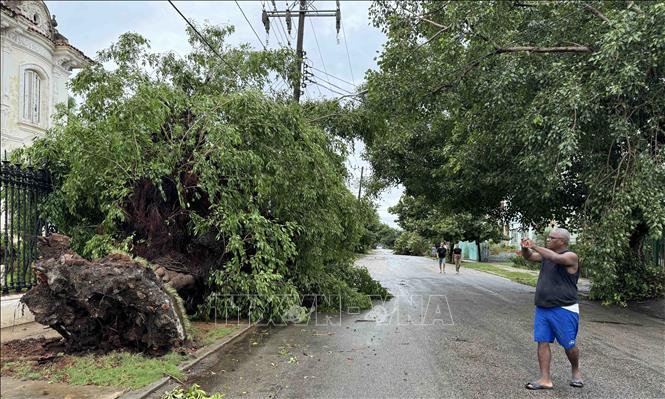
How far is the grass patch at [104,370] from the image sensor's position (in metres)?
5.40

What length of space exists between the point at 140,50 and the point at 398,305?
8638mm

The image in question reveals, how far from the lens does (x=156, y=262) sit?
8508 millimetres

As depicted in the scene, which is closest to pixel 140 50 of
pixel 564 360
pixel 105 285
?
pixel 105 285

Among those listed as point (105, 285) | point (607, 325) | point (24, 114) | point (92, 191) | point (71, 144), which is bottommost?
point (607, 325)

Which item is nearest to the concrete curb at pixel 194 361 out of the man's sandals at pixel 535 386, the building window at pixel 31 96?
the man's sandals at pixel 535 386

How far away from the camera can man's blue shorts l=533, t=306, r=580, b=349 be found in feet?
18.0

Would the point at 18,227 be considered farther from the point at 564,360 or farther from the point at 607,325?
the point at 607,325

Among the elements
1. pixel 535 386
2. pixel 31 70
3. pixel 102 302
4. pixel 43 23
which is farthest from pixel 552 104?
pixel 43 23

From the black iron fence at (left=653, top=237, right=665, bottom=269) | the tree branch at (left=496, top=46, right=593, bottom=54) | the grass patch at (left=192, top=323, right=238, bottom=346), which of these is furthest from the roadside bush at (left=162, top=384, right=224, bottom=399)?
the black iron fence at (left=653, top=237, right=665, bottom=269)

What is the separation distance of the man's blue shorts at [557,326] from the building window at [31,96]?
54.1 ft

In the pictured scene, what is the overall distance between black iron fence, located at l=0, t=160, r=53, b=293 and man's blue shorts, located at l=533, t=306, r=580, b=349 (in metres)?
7.01

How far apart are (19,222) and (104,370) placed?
3564mm

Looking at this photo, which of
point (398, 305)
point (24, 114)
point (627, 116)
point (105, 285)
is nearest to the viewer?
point (105, 285)

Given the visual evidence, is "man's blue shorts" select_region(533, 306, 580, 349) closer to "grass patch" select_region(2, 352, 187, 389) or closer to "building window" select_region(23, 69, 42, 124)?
"grass patch" select_region(2, 352, 187, 389)
